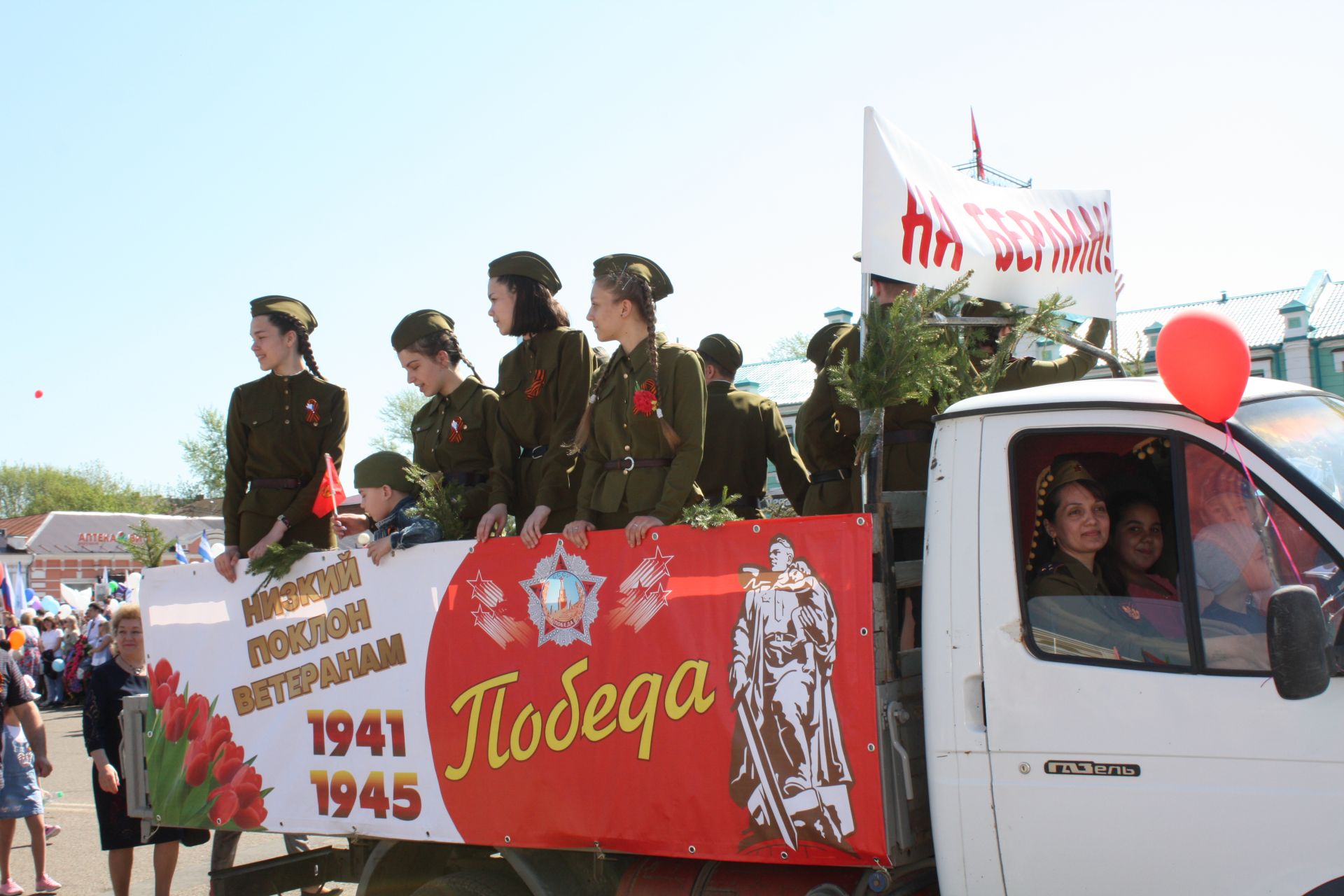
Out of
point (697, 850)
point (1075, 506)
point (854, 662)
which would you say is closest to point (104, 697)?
point (697, 850)

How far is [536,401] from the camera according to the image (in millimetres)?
5234

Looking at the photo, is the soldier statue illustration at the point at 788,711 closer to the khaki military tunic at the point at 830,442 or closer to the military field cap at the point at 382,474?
the khaki military tunic at the point at 830,442

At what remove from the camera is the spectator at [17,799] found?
727cm

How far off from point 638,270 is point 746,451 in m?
1.66

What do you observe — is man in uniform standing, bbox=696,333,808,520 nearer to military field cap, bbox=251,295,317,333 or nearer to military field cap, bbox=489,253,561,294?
military field cap, bbox=489,253,561,294

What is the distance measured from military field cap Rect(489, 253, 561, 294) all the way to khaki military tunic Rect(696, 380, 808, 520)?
107 cm

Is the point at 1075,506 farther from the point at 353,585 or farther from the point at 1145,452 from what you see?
the point at 353,585

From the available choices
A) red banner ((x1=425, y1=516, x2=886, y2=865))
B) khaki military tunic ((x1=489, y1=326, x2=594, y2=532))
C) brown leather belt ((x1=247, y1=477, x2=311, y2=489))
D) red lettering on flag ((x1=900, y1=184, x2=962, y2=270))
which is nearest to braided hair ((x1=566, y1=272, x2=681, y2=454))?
khaki military tunic ((x1=489, y1=326, x2=594, y2=532))

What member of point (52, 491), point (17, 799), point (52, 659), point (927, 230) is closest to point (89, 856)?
point (17, 799)

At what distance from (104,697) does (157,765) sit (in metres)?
1.91

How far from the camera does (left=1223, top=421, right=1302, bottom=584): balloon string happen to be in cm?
277

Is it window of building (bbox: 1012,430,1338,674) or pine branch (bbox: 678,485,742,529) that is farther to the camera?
pine branch (bbox: 678,485,742,529)

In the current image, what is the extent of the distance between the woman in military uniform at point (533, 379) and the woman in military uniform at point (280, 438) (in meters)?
1.10

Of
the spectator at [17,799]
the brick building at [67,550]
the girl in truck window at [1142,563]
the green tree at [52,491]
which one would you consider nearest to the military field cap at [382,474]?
the girl in truck window at [1142,563]
